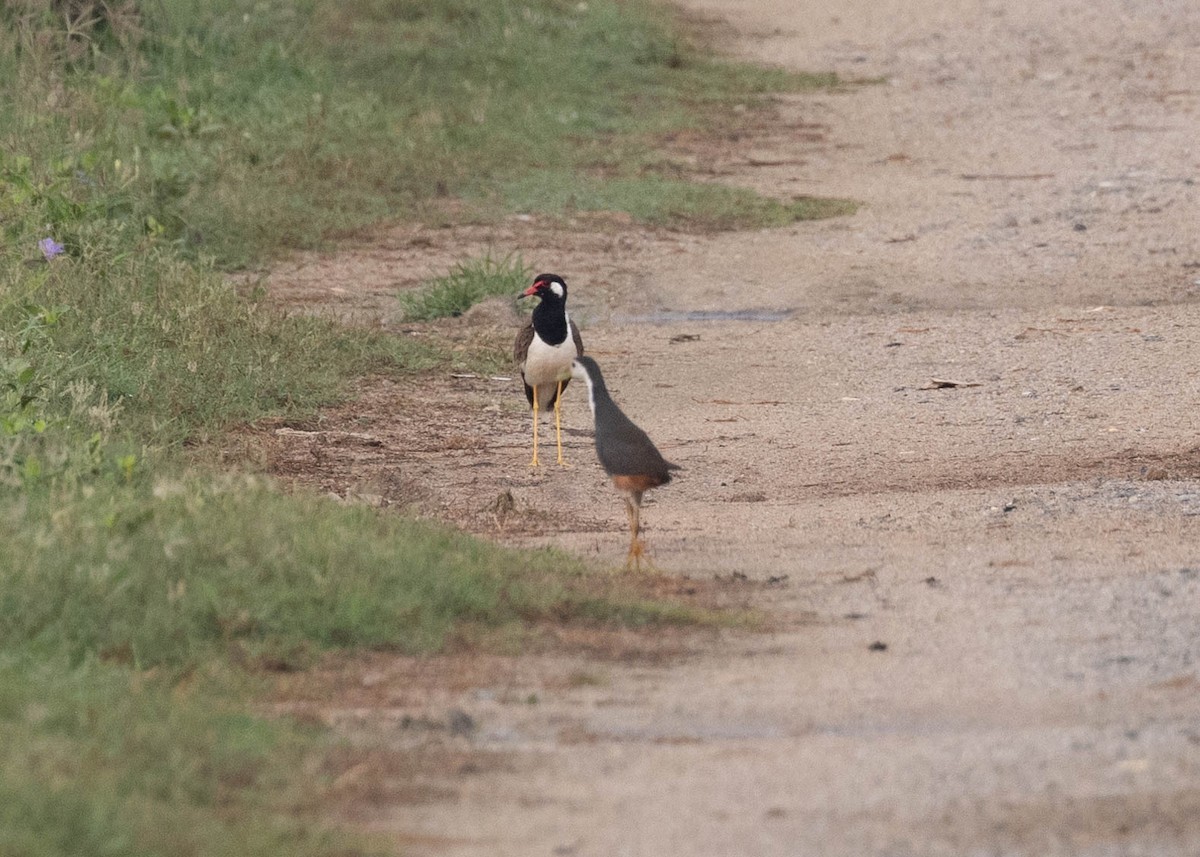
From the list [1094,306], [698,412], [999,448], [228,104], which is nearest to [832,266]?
[1094,306]

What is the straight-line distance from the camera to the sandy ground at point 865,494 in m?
4.12

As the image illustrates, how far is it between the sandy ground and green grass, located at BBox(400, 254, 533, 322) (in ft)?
1.01

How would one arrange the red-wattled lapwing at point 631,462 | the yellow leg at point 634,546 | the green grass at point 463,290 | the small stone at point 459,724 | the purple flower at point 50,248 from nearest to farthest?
the small stone at point 459,724 < the yellow leg at point 634,546 < the red-wattled lapwing at point 631,462 < the purple flower at point 50,248 < the green grass at point 463,290

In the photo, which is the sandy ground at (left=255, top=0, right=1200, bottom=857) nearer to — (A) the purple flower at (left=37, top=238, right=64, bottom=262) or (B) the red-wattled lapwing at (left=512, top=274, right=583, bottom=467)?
(B) the red-wattled lapwing at (left=512, top=274, right=583, bottom=467)

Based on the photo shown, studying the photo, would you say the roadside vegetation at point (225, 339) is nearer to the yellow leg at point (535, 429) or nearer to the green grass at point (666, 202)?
the green grass at point (666, 202)

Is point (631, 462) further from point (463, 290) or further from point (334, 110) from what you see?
point (334, 110)

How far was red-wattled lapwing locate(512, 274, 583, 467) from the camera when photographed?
27.8ft

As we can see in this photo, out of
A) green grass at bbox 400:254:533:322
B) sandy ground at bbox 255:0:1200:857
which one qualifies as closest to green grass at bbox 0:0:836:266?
sandy ground at bbox 255:0:1200:857

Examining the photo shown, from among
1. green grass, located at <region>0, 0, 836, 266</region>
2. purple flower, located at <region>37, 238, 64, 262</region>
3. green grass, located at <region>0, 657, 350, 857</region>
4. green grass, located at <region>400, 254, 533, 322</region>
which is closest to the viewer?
green grass, located at <region>0, 657, 350, 857</region>

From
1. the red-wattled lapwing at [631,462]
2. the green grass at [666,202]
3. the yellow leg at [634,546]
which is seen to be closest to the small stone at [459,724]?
the yellow leg at [634,546]

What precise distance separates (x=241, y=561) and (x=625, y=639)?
1035 millimetres

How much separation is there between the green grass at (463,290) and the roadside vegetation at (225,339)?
25 millimetres

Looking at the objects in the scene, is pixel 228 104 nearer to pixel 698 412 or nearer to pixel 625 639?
pixel 698 412

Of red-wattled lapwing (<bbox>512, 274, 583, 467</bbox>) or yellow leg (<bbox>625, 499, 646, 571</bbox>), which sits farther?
red-wattled lapwing (<bbox>512, 274, 583, 467</bbox>)
